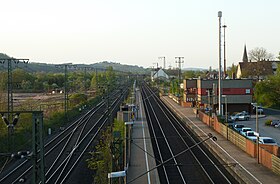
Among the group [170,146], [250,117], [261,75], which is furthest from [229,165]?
[261,75]

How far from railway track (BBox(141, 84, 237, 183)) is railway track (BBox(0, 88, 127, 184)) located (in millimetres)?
4384

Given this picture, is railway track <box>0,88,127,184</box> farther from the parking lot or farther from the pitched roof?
the pitched roof

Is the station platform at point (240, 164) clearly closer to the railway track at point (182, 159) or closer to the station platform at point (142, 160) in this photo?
the railway track at point (182, 159)

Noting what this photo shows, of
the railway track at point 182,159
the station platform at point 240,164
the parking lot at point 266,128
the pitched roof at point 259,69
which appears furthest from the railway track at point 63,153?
the pitched roof at point 259,69

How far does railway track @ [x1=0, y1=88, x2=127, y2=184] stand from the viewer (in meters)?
19.1

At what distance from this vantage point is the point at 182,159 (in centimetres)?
2355

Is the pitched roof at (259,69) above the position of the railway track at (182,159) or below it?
above

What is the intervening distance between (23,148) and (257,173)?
548 inches

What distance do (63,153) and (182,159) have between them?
24.0ft

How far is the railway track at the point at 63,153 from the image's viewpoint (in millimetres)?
19062

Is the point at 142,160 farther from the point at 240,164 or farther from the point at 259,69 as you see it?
the point at 259,69

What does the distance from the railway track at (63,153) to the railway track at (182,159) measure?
4.38m

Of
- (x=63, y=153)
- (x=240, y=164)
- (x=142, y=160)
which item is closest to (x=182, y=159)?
(x=142, y=160)

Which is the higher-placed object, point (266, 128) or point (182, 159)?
point (266, 128)
